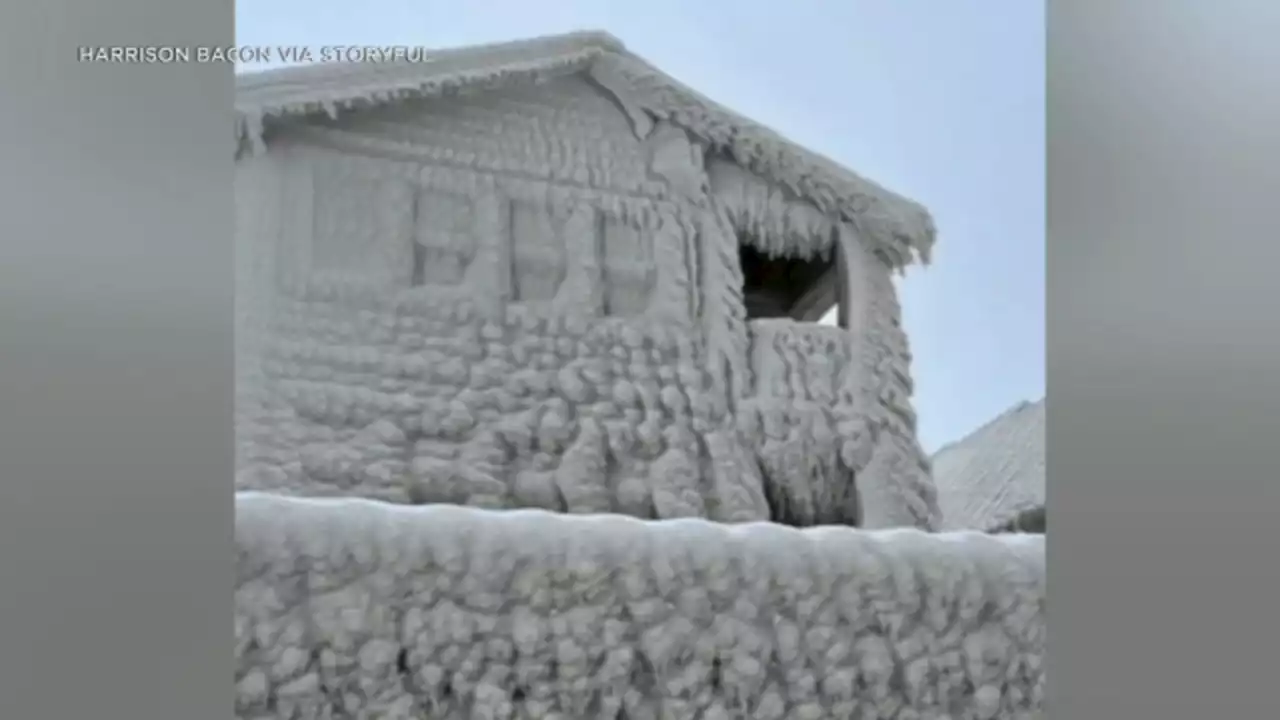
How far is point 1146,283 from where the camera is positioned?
39cm

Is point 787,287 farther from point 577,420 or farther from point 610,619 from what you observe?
point 610,619

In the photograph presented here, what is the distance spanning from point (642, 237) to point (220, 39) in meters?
1.11

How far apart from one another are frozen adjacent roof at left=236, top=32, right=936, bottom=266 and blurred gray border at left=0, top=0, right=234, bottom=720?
35.5 inches

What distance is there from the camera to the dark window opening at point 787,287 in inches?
76.0

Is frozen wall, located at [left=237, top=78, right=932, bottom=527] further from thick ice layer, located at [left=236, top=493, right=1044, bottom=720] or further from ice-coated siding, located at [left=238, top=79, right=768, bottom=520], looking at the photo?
thick ice layer, located at [left=236, top=493, right=1044, bottom=720]

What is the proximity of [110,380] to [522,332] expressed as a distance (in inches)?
39.8

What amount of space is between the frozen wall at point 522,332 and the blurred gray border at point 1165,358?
1.10 m

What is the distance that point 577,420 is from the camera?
153 centimetres

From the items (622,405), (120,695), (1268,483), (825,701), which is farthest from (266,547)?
(1268,483)

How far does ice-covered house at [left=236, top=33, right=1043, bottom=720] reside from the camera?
99 centimetres

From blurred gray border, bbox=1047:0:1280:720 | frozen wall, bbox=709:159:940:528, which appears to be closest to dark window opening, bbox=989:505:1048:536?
frozen wall, bbox=709:159:940:528

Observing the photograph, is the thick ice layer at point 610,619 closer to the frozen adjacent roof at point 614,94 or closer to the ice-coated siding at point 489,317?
the ice-coated siding at point 489,317

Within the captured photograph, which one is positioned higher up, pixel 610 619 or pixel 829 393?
pixel 829 393

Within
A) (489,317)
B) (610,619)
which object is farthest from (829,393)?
(610,619)
